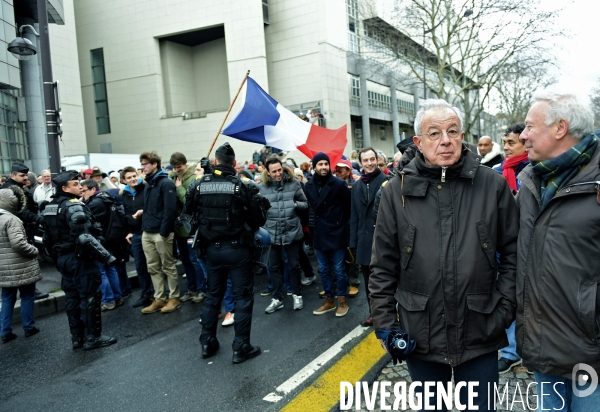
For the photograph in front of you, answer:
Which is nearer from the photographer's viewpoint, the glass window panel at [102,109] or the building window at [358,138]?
the glass window panel at [102,109]

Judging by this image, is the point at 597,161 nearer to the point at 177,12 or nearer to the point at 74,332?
the point at 74,332

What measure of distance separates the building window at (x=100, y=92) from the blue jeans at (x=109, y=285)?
33045 millimetres

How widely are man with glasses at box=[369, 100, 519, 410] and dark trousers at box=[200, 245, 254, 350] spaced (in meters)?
2.33

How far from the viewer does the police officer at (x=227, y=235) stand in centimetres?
438

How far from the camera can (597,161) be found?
1940 millimetres

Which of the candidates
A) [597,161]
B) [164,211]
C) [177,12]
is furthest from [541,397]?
[177,12]

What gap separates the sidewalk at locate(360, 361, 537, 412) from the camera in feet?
10.0

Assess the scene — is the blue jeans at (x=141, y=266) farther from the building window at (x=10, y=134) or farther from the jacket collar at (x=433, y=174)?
the building window at (x=10, y=134)

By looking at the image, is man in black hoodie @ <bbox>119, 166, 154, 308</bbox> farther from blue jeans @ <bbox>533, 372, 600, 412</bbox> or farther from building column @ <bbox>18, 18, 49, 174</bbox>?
building column @ <bbox>18, 18, 49, 174</bbox>

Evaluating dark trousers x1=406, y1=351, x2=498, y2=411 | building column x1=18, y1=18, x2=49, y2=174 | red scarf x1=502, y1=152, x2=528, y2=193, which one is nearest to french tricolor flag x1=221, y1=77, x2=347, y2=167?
red scarf x1=502, y1=152, x2=528, y2=193

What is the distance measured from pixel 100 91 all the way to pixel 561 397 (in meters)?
39.3

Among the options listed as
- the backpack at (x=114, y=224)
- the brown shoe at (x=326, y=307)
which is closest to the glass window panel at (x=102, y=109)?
the backpack at (x=114, y=224)

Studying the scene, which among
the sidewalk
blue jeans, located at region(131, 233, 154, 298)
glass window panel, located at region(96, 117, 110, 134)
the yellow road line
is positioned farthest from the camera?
glass window panel, located at region(96, 117, 110, 134)

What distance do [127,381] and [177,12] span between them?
32590 mm
